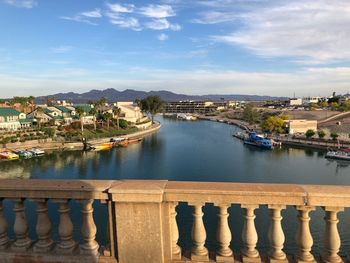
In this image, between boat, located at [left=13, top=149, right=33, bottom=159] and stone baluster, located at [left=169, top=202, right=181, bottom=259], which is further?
boat, located at [left=13, top=149, right=33, bottom=159]

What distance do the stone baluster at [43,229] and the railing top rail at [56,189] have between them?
0.15m

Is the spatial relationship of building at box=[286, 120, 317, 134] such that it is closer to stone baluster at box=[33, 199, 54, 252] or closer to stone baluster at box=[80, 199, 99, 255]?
stone baluster at box=[80, 199, 99, 255]

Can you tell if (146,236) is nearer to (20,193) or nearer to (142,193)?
(142,193)

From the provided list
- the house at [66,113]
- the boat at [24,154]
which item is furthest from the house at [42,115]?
the boat at [24,154]

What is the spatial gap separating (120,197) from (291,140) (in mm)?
67366

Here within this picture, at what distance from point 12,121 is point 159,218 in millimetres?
71812

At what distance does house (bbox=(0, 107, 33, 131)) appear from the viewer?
212 feet

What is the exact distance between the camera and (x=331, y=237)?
123 inches

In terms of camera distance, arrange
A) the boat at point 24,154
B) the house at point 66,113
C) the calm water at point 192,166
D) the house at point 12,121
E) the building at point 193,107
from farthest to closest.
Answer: the building at point 193,107 < the house at point 66,113 < the house at point 12,121 < the boat at point 24,154 < the calm water at point 192,166

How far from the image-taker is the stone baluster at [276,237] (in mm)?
3182

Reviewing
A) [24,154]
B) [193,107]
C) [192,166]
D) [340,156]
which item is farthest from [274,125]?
[193,107]

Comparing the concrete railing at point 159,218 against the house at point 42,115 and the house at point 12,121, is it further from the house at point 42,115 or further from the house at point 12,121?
the house at point 42,115

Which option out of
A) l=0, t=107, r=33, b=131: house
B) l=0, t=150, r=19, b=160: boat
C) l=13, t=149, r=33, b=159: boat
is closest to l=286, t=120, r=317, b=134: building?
l=13, t=149, r=33, b=159: boat

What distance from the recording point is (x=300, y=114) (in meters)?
101
